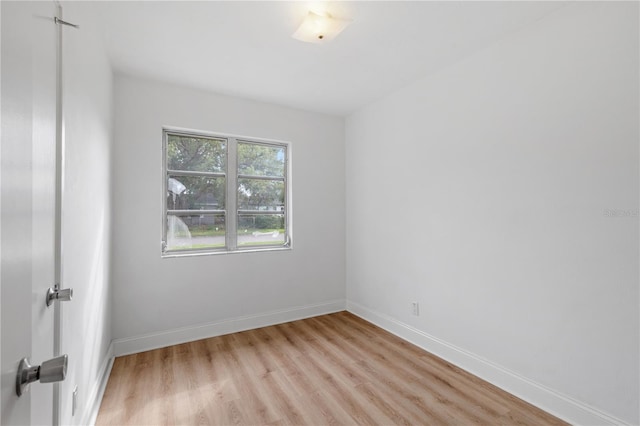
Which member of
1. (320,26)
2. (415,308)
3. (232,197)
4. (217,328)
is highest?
(320,26)

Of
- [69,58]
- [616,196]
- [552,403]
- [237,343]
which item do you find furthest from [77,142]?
[552,403]

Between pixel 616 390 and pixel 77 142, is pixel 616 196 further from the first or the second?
pixel 77 142

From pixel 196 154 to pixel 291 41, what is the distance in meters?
1.67

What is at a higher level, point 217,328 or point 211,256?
point 211,256

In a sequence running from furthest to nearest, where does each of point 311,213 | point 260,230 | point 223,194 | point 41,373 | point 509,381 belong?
point 311,213, point 260,230, point 223,194, point 509,381, point 41,373

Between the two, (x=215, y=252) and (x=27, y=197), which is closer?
(x=27, y=197)

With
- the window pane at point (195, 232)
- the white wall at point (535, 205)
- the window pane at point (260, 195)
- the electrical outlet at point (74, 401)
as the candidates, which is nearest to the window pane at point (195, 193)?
the window pane at point (195, 232)

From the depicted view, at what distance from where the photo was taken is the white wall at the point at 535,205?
5.78 feet

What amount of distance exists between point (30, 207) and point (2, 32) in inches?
17.7

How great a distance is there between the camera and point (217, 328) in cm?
326

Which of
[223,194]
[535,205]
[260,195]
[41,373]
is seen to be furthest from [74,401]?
[535,205]

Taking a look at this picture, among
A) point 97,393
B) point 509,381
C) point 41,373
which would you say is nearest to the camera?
point 41,373

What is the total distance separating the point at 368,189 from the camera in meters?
3.75

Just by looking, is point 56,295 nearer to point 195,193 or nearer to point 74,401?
point 74,401
